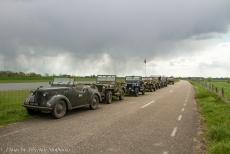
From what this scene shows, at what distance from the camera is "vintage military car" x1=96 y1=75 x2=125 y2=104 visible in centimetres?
2120

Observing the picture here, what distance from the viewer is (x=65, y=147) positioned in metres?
7.90

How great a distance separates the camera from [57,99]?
13.6 metres

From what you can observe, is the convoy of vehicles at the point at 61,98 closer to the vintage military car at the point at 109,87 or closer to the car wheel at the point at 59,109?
the car wheel at the point at 59,109

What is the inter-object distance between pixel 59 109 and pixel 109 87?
860 cm

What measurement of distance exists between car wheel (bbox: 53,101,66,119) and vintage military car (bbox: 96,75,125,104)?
7.06 meters

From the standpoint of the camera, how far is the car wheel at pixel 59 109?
13.4 meters

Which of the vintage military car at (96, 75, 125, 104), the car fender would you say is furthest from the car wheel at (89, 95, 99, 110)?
the vintage military car at (96, 75, 125, 104)

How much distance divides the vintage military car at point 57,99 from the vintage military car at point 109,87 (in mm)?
4968

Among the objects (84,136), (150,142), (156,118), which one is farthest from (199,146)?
(156,118)

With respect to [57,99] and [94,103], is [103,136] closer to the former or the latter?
[57,99]

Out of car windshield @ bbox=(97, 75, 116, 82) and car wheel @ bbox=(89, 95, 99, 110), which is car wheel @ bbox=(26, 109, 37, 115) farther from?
car windshield @ bbox=(97, 75, 116, 82)

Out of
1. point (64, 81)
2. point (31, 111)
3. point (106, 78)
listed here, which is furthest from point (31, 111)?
point (106, 78)

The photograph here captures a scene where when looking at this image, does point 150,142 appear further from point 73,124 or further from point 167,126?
point 73,124

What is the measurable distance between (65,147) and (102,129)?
2.80 meters
